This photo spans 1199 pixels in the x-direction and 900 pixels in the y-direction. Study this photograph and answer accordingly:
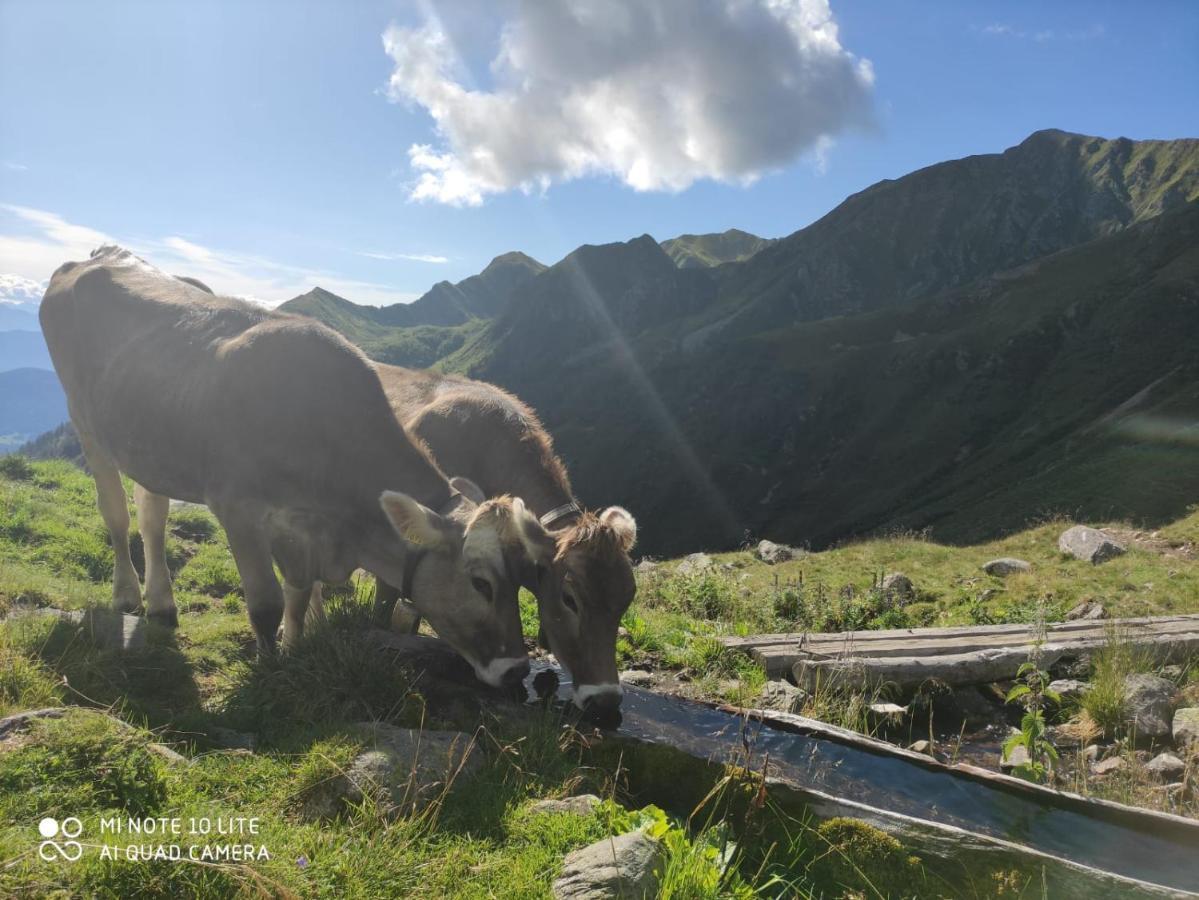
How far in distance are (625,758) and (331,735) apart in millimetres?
2037

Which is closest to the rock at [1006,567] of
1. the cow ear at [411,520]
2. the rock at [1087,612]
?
the rock at [1087,612]

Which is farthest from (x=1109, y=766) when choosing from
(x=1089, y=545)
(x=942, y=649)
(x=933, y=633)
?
(x=1089, y=545)

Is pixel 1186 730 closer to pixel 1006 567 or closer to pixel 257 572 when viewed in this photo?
pixel 257 572

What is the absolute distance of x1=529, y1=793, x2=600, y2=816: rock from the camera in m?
4.05

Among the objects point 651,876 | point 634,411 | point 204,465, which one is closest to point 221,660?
point 204,465

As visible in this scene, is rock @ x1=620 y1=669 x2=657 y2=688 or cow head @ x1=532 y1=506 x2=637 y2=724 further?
rock @ x1=620 y1=669 x2=657 y2=688

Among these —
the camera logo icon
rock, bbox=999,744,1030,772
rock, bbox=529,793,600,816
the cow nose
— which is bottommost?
rock, bbox=999,744,1030,772

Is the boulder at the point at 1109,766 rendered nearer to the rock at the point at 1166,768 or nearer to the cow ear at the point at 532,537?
the rock at the point at 1166,768

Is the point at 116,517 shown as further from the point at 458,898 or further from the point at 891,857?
the point at 891,857

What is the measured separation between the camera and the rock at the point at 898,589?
44.3ft

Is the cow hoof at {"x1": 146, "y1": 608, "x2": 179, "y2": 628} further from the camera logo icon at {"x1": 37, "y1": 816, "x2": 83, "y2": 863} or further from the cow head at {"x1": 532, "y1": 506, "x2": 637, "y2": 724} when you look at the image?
the camera logo icon at {"x1": 37, "y1": 816, "x2": 83, "y2": 863}

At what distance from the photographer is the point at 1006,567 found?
16406mm

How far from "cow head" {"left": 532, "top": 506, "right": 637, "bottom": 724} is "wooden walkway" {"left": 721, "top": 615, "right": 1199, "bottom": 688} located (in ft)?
8.76

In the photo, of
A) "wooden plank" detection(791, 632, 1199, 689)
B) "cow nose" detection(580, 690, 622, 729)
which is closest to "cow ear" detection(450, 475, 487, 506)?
"cow nose" detection(580, 690, 622, 729)
